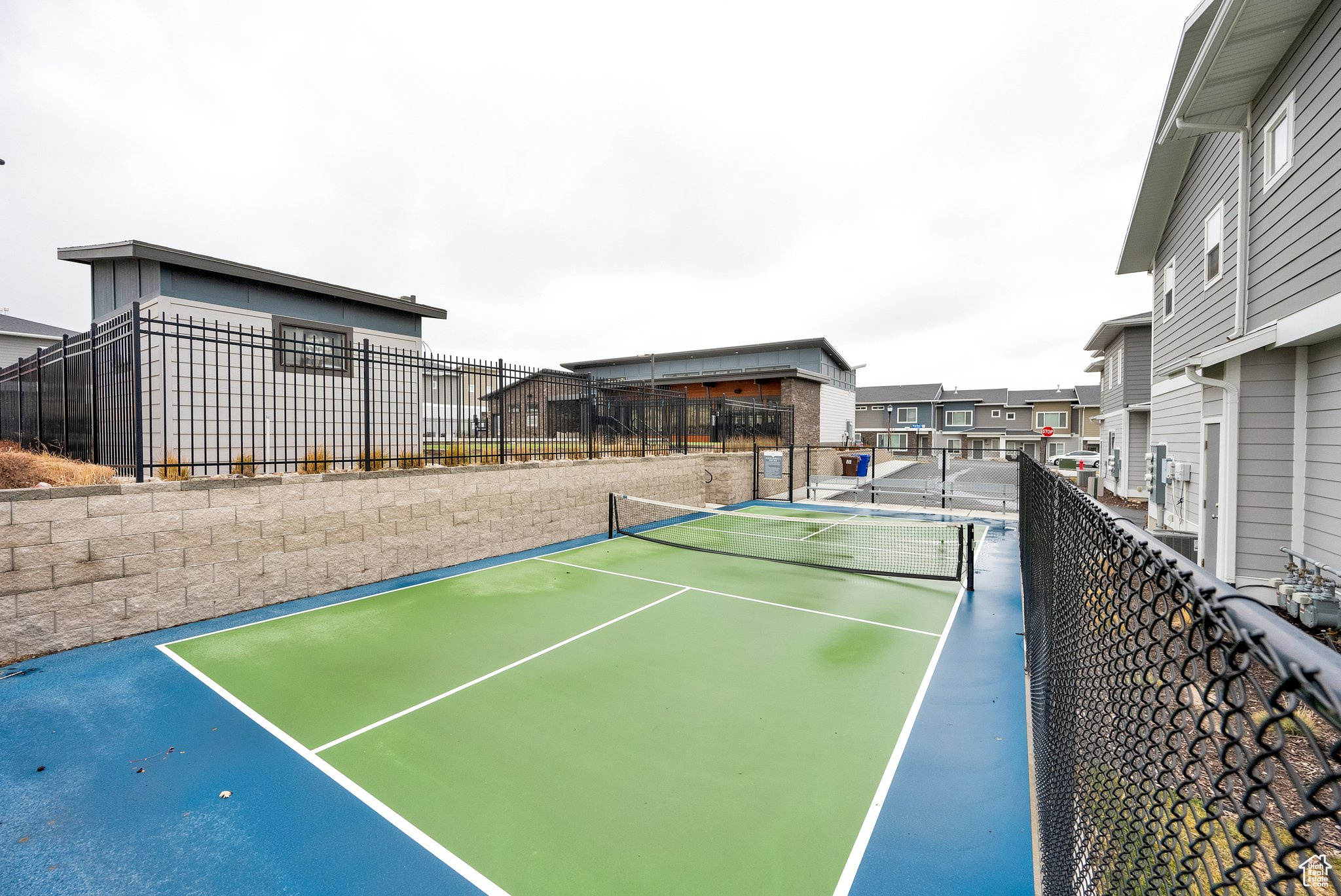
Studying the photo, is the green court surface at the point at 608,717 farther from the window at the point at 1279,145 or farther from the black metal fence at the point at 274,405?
the window at the point at 1279,145

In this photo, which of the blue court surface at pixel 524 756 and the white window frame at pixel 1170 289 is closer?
the blue court surface at pixel 524 756

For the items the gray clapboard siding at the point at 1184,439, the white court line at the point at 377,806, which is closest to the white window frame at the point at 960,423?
the gray clapboard siding at the point at 1184,439

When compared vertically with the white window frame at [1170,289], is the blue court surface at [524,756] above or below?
below

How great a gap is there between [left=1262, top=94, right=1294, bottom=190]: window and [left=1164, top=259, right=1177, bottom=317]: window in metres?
5.59

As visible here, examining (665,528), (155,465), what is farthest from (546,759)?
(665,528)

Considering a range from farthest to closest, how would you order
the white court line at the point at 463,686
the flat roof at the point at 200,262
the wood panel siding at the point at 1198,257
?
the flat roof at the point at 200,262
the wood panel siding at the point at 1198,257
the white court line at the point at 463,686

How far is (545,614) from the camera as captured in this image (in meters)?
7.55

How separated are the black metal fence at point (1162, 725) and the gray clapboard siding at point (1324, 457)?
7.81 ft

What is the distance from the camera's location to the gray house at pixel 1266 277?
6.44 m

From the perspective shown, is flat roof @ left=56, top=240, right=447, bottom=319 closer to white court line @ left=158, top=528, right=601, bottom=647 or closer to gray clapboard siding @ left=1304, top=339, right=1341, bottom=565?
white court line @ left=158, top=528, right=601, bottom=647

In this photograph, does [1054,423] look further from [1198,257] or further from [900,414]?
[1198,257]

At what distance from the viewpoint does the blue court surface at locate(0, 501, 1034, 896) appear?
329 centimetres

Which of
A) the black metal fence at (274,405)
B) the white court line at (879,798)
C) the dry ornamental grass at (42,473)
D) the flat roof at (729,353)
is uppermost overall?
the flat roof at (729,353)

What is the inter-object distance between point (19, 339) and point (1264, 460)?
3694 centimetres
